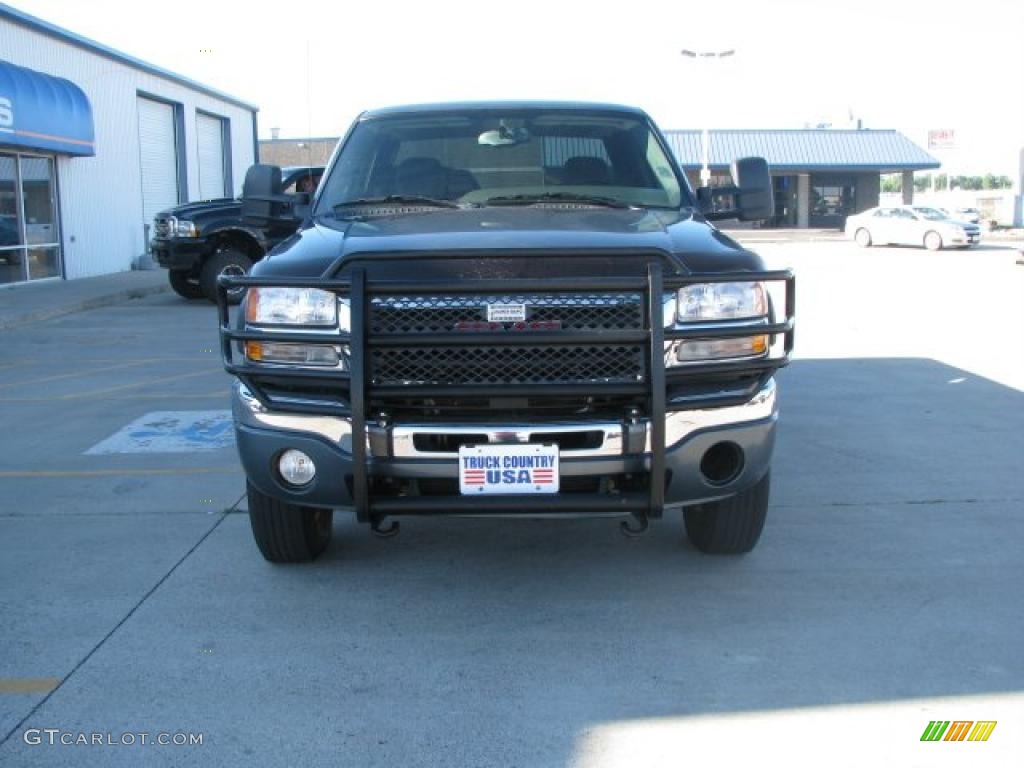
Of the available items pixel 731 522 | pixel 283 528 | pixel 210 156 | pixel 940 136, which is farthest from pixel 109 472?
pixel 940 136

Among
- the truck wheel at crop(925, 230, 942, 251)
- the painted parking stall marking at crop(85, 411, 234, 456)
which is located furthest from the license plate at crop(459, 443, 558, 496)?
the truck wheel at crop(925, 230, 942, 251)

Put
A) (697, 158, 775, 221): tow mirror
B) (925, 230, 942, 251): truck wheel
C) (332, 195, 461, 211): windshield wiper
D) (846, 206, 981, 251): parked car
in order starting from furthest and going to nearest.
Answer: (925, 230, 942, 251): truck wheel
(846, 206, 981, 251): parked car
(697, 158, 775, 221): tow mirror
(332, 195, 461, 211): windshield wiper

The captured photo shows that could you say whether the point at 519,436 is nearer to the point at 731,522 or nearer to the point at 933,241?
the point at 731,522

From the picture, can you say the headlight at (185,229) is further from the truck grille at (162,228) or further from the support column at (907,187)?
the support column at (907,187)

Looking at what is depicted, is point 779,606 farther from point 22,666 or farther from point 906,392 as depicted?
point 906,392

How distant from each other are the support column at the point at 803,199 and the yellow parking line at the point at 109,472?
168 ft

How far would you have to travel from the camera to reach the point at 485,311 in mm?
3834

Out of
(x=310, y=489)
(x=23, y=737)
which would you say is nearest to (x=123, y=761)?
(x=23, y=737)

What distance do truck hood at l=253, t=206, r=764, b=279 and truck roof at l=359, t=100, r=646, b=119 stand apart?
3.98ft

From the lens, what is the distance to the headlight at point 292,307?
153 inches

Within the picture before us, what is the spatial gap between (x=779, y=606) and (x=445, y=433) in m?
1.54

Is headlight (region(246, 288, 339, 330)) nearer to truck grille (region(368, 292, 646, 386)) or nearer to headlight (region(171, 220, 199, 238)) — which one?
truck grille (region(368, 292, 646, 386))

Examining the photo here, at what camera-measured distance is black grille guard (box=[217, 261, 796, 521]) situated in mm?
3758

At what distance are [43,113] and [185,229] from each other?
549 centimetres
